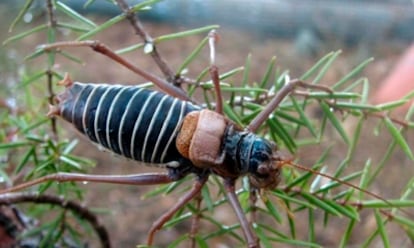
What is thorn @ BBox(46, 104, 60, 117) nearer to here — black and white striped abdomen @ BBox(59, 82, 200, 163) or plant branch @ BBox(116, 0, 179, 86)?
black and white striped abdomen @ BBox(59, 82, 200, 163)

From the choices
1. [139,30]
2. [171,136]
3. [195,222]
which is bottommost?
[195,222]

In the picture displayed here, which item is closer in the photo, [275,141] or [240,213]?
[240,213]

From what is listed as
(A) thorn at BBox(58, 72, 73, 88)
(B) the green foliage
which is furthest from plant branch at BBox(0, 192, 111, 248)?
(A) thorn at BBox(58, 72, 73, 88)

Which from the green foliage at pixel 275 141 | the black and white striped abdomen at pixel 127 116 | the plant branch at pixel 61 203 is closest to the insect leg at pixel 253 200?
the green foliage at pixel 275 141

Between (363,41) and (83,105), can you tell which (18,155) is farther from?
(363,41)

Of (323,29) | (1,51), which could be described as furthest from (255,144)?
(323,29)

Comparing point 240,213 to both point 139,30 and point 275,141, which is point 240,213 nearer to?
point 275,141

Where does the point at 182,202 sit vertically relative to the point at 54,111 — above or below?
below

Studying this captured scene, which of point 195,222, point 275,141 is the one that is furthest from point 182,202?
point 275,141
